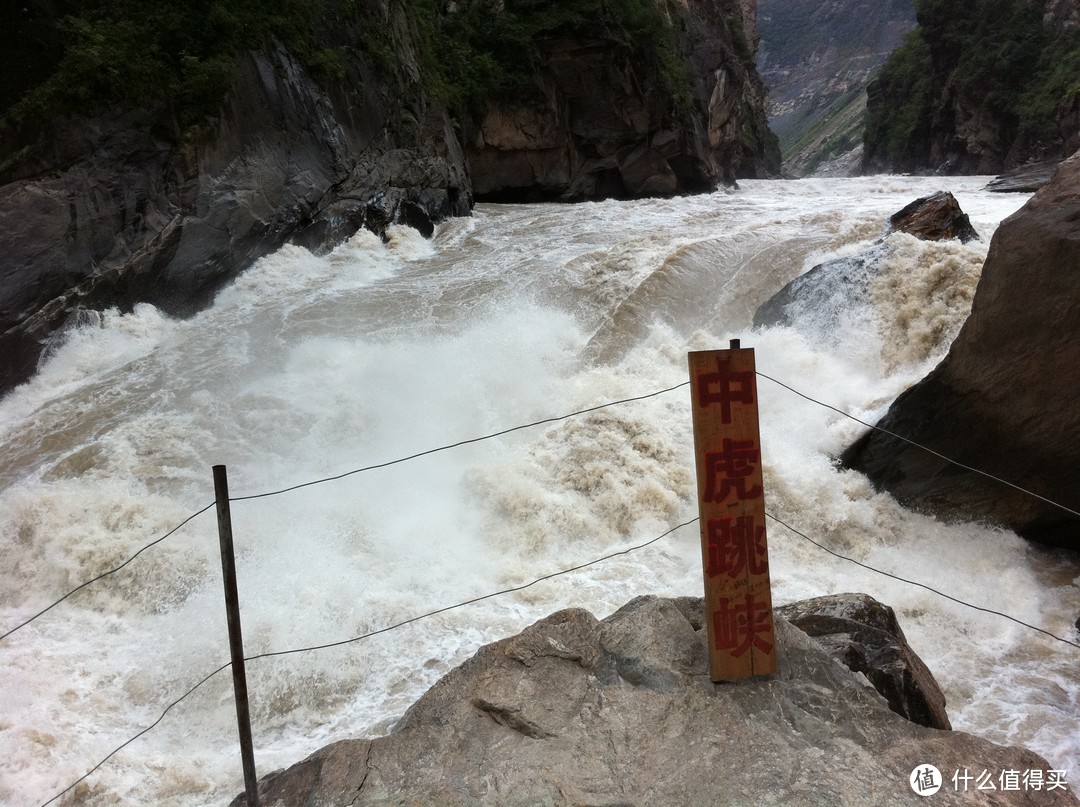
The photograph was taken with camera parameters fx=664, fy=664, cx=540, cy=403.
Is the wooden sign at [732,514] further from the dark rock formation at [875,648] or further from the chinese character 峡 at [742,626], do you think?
the dark rock formation at [875,648]

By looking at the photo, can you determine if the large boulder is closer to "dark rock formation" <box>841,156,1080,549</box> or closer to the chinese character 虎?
the chinese character 虎

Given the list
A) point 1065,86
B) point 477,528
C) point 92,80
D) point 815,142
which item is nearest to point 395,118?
point 92,80

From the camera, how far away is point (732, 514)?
128 inches

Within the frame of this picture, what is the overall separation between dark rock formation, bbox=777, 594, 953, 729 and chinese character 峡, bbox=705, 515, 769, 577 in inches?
37.8

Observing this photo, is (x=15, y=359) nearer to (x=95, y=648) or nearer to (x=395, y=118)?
(x=95, y=648)

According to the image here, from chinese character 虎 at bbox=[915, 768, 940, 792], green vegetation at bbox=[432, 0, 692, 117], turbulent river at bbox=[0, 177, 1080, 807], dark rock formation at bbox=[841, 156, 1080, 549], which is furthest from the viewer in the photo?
green vegetation at bbox=[432, 0, 692, 117]

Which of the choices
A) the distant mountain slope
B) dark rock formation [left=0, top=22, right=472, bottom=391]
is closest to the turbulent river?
dark rock formation [left=0, top=22, right=472, bottom=391]

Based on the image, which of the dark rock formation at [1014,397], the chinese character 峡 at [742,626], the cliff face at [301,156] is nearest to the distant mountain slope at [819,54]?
the cliff face at [301,156]

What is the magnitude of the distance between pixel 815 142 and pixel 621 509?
341 ft

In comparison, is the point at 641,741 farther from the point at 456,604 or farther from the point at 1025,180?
the point at 1025,180

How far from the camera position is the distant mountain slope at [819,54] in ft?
375

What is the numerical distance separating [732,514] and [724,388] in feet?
2.04

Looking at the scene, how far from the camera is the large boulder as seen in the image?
2879 millimetres

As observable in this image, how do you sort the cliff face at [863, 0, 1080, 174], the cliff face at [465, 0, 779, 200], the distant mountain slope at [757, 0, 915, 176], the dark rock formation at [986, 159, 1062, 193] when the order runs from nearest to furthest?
the dark rock formation at [986, 159, 1062, 193]
the cliff face at [465, 0, 779, 200]
the cliff face at [863, 0, 1080, 174]
the distant mountain slope at [757, 0, 915, 176]
